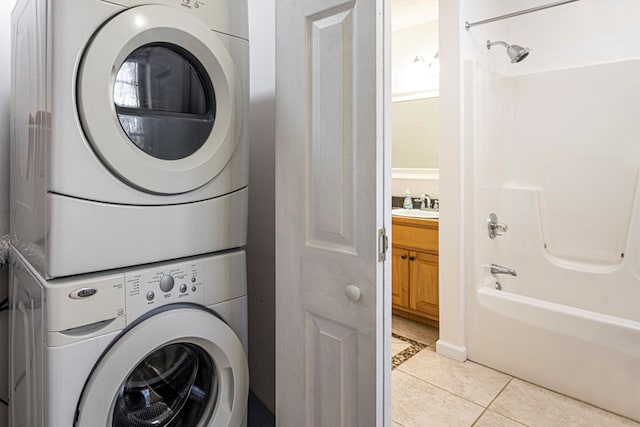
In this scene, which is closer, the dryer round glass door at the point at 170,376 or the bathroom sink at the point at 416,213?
the dryer round glass door at the point at 170,376

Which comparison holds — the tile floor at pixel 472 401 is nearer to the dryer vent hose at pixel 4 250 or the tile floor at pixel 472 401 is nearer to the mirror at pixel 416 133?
the mirror at pixel 416 133

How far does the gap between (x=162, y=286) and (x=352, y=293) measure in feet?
1.80

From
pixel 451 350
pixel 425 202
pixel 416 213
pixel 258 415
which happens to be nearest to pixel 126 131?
pixel 258 415

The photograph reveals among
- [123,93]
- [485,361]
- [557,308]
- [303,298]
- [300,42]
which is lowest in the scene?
[485,361]

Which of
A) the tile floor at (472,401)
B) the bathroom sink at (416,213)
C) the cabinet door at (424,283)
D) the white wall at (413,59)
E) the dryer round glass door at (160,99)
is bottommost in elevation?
the tile floor at (472,401)

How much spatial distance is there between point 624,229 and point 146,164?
9.39ft

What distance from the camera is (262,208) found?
5.54 feet

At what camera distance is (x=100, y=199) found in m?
1.00

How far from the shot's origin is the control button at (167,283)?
3.66 feet

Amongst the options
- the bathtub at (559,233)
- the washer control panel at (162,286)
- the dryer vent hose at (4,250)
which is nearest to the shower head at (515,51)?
the bathtub at (559,233)

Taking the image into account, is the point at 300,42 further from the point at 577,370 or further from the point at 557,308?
the point at 577,370

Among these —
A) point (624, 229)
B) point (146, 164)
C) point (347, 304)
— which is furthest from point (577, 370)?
point (146, 164)

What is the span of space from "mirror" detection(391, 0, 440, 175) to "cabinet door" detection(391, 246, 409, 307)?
85 centimetres

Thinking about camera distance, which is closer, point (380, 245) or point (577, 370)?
point (380, 245)
